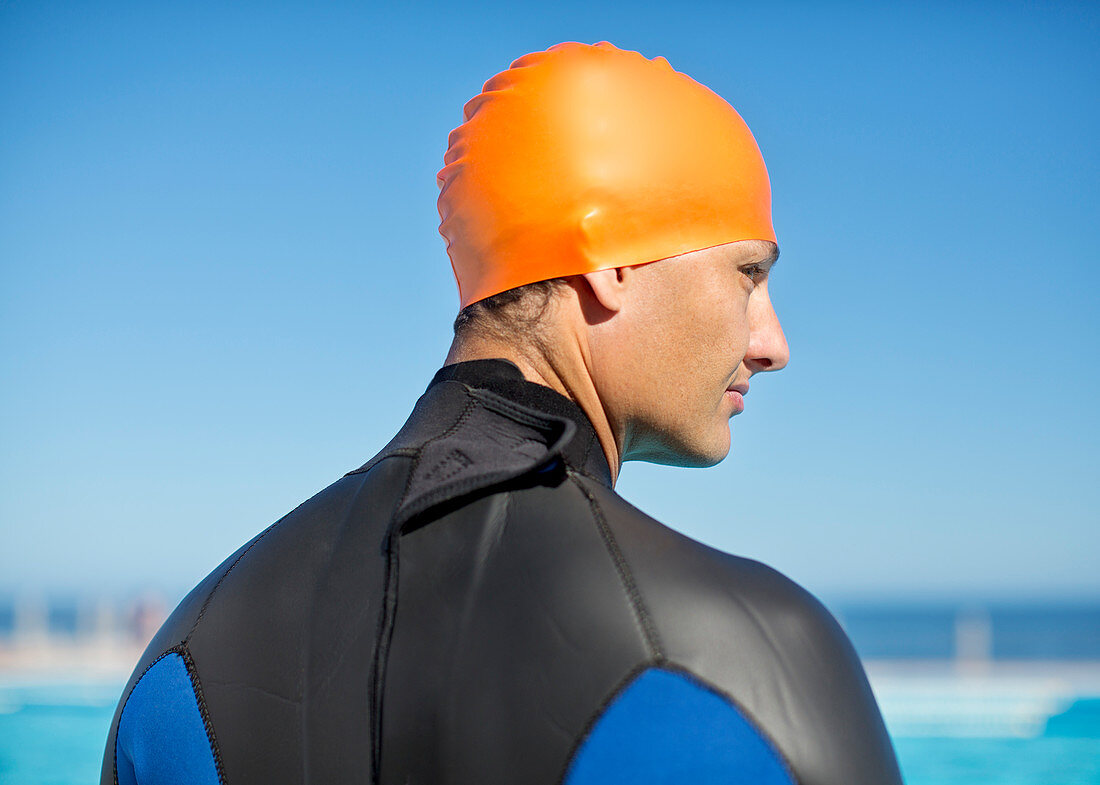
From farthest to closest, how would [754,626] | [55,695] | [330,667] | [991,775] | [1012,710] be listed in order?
[55,695] < [1012,710] < [991,775] < [330,667] < [754,626]

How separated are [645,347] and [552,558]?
1.40 ft

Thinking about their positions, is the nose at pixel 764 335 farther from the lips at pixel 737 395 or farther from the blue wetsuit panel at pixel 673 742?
the blue wetsuit panel at pixel 673 742

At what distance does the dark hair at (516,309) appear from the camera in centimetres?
162

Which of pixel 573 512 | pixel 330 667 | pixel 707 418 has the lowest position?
pixel 330 667

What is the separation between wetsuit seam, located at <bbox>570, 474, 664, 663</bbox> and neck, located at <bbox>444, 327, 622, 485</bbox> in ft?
0.92

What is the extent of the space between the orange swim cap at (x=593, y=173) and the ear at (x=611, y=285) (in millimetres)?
18

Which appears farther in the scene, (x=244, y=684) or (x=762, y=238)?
(x=762, y=238)

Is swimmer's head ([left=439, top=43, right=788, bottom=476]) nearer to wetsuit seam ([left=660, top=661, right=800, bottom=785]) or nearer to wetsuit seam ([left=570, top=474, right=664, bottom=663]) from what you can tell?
wetsuit seam ([left=570, top=474, right=664, bottom=663])

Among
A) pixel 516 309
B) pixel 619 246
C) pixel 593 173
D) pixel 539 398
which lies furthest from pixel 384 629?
pixel 593 173

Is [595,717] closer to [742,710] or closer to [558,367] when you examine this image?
[742,710]

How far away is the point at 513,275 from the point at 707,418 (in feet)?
1.31

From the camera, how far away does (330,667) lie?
4.46ft

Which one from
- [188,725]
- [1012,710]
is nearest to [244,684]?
[188,725]

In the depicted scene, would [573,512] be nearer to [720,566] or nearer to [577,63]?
[720,566]
